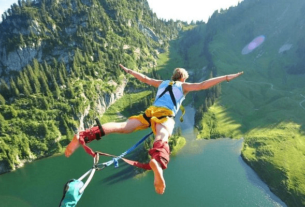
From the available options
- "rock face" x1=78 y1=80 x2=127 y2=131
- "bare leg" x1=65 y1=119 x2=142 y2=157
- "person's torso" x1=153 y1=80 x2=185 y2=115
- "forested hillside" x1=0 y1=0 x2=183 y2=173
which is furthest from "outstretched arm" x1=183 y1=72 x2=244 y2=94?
"rock face" x1=78 y1=80 x2=127 y2=131

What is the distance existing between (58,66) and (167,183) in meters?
101

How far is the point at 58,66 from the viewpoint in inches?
5089

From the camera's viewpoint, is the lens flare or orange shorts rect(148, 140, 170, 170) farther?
the lens flare

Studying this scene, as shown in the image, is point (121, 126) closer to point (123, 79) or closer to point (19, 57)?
point (123, 79)

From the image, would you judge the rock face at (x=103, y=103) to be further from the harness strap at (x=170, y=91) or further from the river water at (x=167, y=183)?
the harness strap at (x=170, y=91)

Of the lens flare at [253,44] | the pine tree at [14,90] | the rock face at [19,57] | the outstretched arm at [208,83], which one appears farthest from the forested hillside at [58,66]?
the outstretched arm at [208,83]

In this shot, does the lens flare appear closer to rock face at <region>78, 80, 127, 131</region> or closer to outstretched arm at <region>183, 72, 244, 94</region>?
rock face at <region>78, 80, 127, 131</region>

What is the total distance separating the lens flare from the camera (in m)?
178

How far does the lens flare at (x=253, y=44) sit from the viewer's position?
178 meters

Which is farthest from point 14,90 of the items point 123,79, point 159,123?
point 159,123

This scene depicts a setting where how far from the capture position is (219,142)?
269 ft

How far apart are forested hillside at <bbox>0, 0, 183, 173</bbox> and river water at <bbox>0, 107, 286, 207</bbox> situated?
1295 cm

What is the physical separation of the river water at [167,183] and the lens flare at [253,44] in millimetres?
122634

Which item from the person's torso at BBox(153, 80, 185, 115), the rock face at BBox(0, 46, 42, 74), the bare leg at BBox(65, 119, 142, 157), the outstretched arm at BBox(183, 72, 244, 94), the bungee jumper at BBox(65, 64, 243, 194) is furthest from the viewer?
the rock face at BBox(0, 46, 42, 74)
